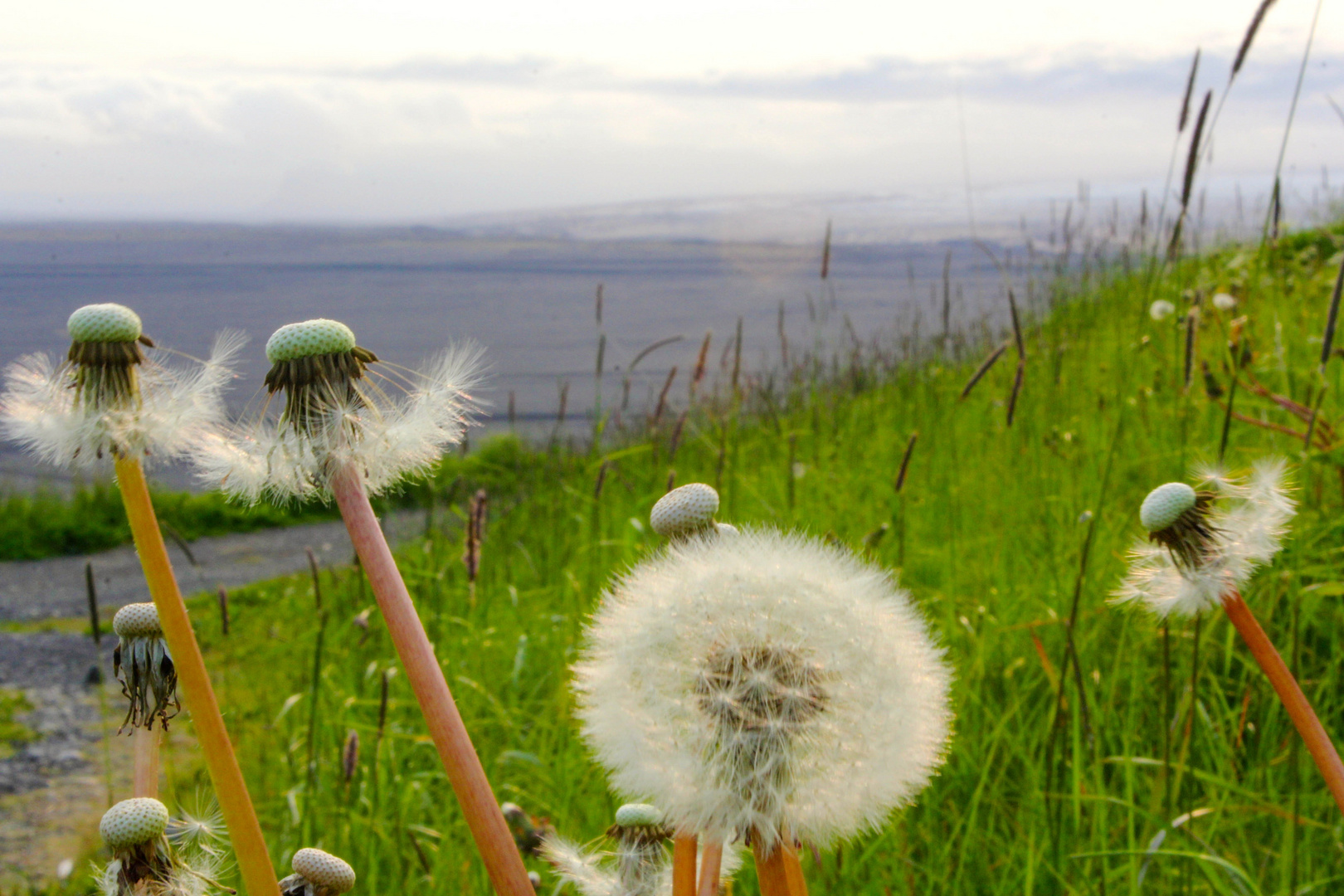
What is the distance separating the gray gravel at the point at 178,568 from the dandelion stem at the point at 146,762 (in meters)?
5.30

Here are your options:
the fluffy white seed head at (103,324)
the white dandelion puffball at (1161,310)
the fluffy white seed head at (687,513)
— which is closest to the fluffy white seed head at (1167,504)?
the fluffy white seed head at (687,513)

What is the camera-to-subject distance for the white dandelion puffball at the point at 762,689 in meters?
0.74

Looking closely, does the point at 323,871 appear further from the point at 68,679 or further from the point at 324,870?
the point at 68,679

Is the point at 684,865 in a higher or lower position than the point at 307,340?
lower

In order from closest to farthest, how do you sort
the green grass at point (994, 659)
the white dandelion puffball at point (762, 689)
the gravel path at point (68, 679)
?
the white dandelion puffball at point (762, 689)
the green grass at point (994, 659)
the gravel path at point (68, 679)

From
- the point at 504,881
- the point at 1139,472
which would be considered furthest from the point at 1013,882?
the point at 1139,472

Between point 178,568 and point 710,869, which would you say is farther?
point 178,568

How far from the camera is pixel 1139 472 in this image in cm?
386

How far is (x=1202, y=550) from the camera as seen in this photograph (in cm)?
110

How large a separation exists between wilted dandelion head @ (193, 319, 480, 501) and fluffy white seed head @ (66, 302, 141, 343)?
0.33 feet

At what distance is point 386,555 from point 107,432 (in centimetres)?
27

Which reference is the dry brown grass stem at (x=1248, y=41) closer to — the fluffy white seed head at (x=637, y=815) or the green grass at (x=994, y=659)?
the green grass at (x=994, y=659)

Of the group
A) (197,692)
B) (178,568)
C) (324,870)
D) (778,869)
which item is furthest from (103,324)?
(178,568)

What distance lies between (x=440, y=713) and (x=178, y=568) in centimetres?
884
